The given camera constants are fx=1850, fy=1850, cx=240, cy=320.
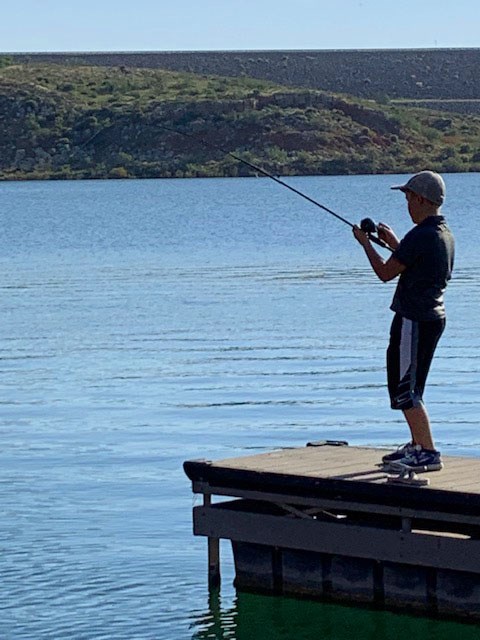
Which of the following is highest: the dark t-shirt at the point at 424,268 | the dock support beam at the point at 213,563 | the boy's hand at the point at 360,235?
the boy's hand at the point at 360,235

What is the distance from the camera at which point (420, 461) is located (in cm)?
1034

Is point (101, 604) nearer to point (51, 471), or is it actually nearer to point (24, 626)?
point (24, 626)

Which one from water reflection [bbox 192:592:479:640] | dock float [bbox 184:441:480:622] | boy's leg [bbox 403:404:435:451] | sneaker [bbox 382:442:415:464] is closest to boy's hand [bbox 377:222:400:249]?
boy's leg [bbox 403:404:435:451]

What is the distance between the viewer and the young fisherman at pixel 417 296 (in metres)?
10.1

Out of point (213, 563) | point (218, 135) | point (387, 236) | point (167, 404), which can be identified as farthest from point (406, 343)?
point (218, 135)

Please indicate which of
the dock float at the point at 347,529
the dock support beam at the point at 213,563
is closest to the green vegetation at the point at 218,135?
the dock support beam at the point at 213,563

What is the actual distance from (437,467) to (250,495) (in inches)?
43.2

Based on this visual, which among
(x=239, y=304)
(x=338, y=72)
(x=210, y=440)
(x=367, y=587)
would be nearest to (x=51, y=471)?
(x=210, y=440)

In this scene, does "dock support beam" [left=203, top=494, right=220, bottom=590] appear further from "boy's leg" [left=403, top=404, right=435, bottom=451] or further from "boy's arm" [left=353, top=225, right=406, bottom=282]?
"boy's arm" [left=353, top=225, right=406, bottom=282]

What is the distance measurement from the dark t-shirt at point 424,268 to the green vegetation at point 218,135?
80.1 m

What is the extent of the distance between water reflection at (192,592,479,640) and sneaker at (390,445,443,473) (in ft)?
2.77

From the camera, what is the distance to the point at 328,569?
10.7 meters

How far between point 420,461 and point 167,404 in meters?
8.38

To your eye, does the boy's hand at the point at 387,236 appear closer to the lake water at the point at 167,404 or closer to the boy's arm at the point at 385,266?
the boy's arm at the point at 385,266
